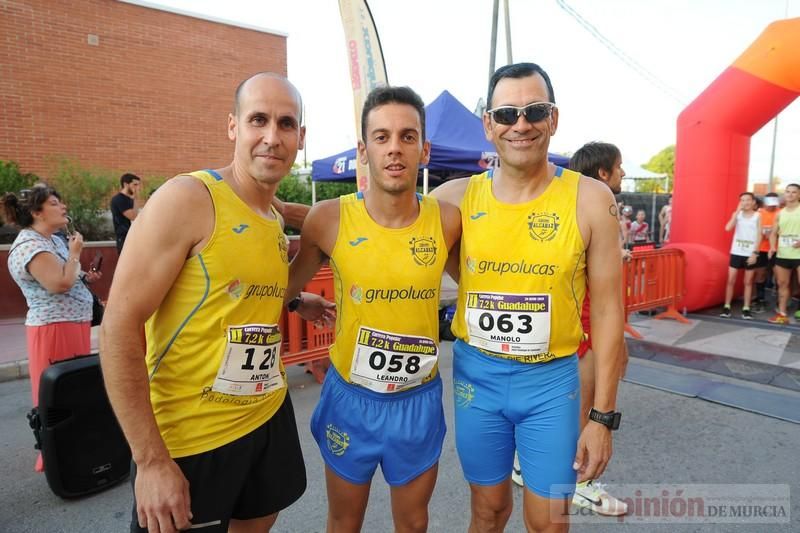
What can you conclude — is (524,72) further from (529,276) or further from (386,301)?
(386,301)

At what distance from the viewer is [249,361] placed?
1.66 m

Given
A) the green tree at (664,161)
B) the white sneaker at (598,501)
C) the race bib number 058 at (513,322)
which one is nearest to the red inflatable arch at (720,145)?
the white sneaker at (598,501)

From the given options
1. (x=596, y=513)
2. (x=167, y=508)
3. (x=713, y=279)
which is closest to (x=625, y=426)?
(x=596, y=513)

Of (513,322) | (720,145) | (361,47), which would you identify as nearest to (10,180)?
(361,47)

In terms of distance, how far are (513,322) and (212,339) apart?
3.74 feet

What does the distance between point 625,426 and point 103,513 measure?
12.3 ft

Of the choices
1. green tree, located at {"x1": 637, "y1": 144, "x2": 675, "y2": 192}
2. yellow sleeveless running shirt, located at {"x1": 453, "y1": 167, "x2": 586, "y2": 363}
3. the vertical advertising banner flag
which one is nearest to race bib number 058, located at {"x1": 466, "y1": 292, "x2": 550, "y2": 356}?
yellow sleeveless running shirt, located at {"x1": 453, "y1": 167, "x2": 586, "y2": 363}

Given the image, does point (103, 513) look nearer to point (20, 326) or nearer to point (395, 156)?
point (395, 156)

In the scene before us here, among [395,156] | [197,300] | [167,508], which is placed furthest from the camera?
[395,156]

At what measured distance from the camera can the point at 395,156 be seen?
6.36ft

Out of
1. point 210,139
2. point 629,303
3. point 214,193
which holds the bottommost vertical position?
point 629,303

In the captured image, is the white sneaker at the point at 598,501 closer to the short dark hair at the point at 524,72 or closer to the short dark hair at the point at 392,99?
the short dark hair at the point at 524,72

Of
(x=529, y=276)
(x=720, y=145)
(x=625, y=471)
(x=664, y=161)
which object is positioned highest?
(x=664, y=161)

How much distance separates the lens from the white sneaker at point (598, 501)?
9.14 ft
